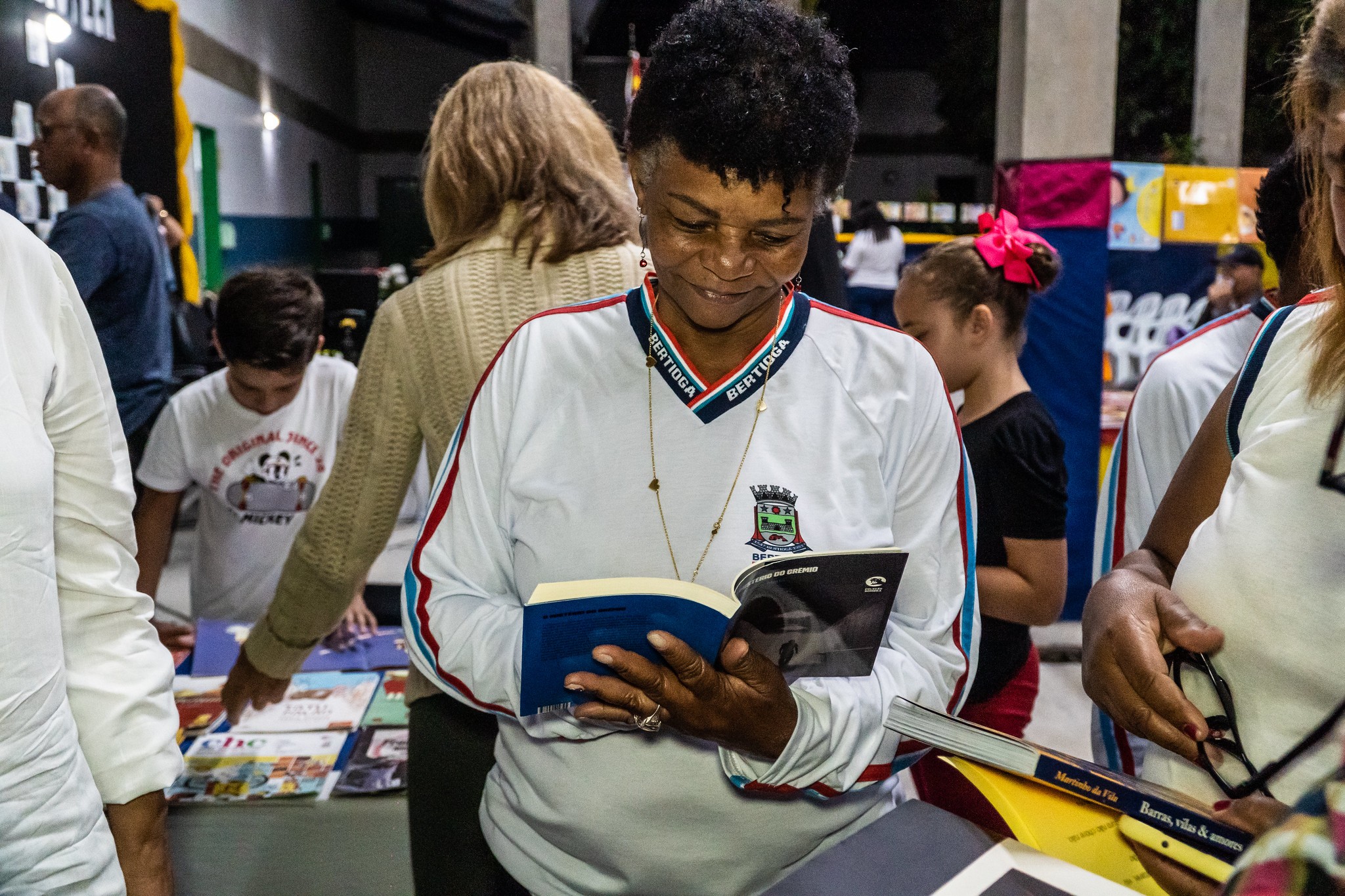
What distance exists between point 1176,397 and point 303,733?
1669 mm

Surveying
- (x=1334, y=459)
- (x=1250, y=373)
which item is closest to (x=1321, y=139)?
(x=1250, y=373)

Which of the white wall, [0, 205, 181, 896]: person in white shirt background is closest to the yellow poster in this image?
[0, 205, 181, 896]: person in white shirt background

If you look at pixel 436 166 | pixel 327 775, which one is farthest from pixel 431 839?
pixel 436 166

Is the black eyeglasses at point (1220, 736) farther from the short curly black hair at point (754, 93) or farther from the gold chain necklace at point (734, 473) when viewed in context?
the short curly black hair at point (754, 93)

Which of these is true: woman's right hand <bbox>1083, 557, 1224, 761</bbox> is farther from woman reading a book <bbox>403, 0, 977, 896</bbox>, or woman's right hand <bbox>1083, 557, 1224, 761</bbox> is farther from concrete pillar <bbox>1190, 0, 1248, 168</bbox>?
concrete pillar <bbox>1190, 0, 1248, 168</bbox>

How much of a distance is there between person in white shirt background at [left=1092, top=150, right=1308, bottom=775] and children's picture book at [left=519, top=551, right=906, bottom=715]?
1.02 meters

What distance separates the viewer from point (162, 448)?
2.36 metres

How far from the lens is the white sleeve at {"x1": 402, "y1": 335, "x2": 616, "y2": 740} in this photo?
1062 mm

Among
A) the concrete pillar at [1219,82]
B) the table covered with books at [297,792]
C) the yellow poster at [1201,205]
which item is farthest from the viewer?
the concrete pillar at [1219,82]

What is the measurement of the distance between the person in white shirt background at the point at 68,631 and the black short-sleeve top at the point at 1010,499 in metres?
1.39

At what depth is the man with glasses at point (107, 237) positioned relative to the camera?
11.3ft

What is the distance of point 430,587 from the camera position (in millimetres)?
1112

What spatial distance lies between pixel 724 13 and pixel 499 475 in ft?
1.82

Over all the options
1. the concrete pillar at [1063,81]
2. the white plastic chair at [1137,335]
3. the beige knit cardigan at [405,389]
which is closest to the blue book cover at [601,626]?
the beige knit cardigan at [405,389]
